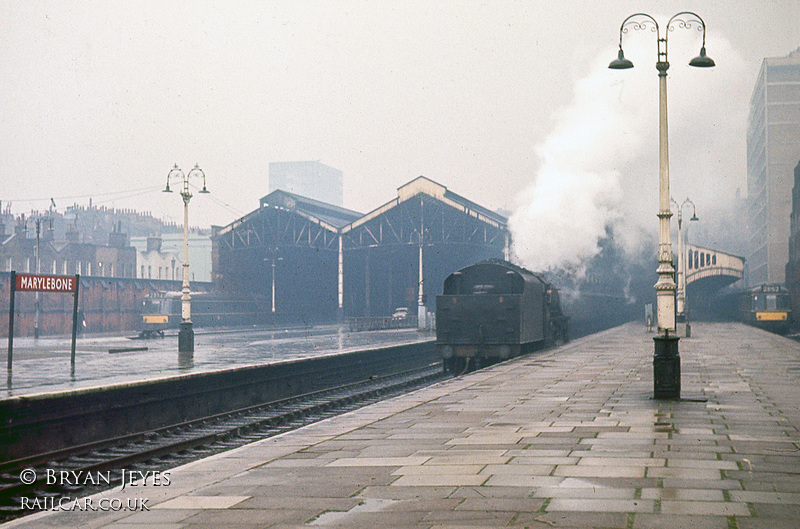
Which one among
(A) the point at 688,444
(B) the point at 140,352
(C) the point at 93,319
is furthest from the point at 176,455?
(C) the point at 93,319

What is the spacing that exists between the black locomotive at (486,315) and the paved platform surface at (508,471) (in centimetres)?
979

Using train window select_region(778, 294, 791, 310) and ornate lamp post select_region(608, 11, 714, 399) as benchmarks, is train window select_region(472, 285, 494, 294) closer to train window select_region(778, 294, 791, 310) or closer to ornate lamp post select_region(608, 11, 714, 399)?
ornate lamp post select_region(608, 11, 714, 399)

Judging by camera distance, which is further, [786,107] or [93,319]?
[786,107]

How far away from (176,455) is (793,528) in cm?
1000

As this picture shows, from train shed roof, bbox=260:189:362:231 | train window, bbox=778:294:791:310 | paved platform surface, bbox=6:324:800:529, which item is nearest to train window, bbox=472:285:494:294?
paved platform surface, bbox=6:324:800:529

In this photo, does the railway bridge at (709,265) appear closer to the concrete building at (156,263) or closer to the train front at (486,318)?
the train front at (486,318)

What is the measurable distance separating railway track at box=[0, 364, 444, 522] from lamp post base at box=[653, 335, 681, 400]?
7352 mm

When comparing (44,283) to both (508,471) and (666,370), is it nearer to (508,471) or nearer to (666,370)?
(666,370)

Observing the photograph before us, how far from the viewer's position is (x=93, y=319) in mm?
54875

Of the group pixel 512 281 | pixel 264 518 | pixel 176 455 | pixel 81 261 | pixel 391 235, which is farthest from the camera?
pixel 81 261

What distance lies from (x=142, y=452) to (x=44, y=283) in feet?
30.5

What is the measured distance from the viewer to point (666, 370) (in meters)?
14.1

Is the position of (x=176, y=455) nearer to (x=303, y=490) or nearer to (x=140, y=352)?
(x=303, y=490)

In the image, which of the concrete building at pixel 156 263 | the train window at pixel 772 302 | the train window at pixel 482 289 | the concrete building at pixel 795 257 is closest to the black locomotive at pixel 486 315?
the train window at pixel 482 289
